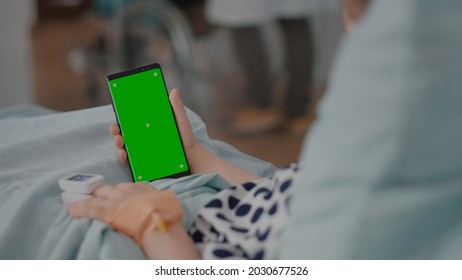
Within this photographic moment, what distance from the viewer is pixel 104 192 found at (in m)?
0.83

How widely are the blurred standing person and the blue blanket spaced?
1.29 meters

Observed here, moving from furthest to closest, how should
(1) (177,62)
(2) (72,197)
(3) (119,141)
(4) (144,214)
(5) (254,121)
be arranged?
(5) (254,121) → (1) (177,62) → (3) (119,141) → (2) (72,197) → (4) (144,214)

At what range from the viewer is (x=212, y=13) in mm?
2553

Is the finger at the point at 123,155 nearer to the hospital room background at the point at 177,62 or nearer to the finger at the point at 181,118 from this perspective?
the finger at the point at 181,118

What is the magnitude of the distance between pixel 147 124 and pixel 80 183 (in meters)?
0.17

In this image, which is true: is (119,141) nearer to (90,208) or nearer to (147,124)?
(147,124)

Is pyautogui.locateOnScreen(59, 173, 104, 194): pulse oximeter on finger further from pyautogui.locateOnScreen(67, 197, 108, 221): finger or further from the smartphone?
the smartphone

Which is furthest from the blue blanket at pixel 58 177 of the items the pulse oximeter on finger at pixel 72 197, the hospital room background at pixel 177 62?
the hospital room background at pixel 177 62

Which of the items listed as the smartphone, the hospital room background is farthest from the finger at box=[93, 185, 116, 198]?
the hospital room background

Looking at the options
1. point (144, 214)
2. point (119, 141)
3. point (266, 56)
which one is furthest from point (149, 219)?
point (266, 56)

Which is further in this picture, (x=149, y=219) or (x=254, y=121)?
(x=254, y=121)

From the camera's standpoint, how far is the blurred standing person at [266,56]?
8.14ft

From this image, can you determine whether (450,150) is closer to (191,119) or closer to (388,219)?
(388,219)

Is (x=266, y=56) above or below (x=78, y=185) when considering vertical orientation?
below
